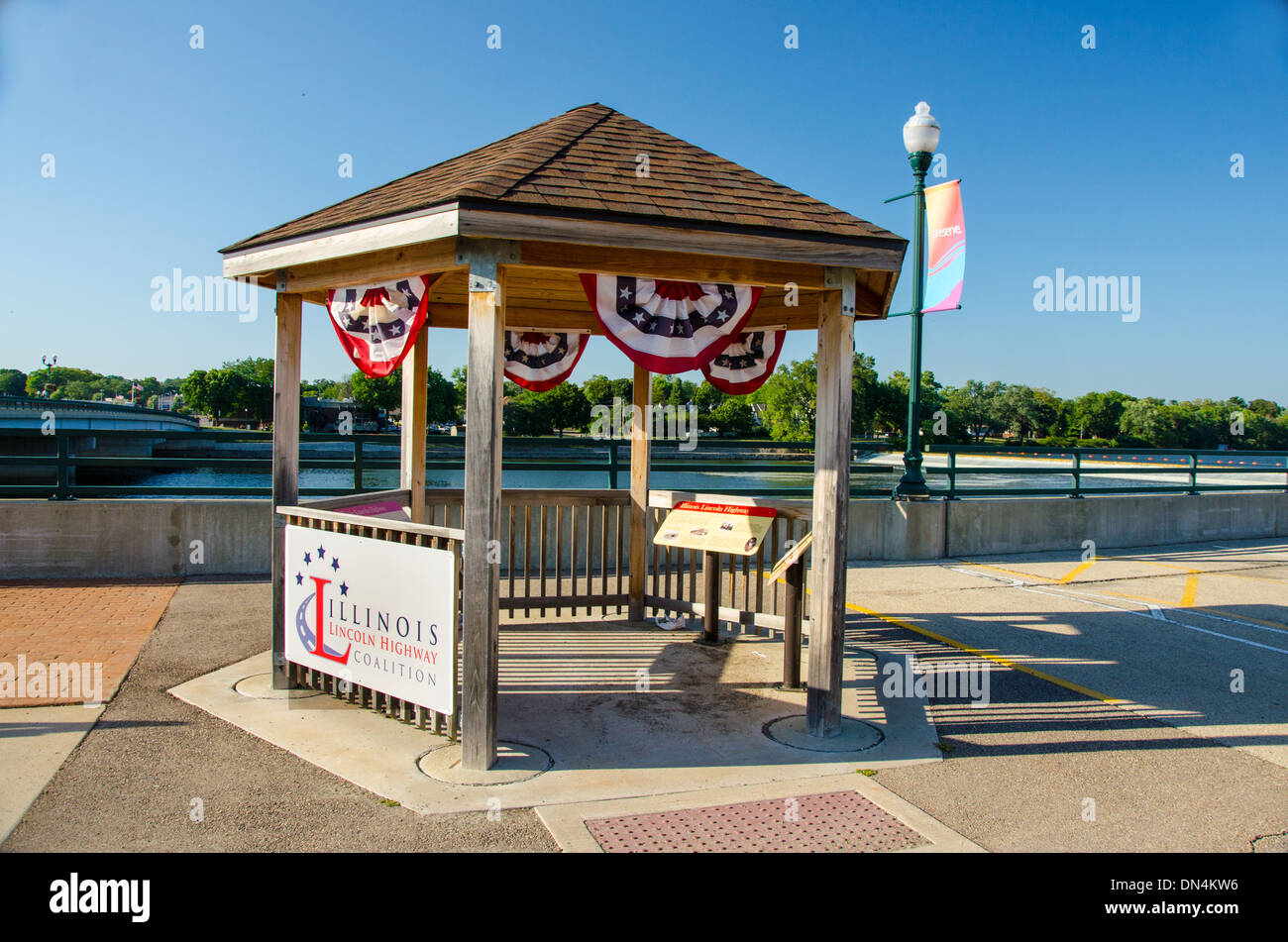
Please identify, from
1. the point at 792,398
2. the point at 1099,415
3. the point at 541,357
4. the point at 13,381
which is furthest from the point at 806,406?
the point at 13,381

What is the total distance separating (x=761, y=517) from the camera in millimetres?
6512

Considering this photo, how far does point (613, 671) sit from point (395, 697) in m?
1.86

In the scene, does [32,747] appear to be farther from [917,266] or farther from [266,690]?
[917,266]

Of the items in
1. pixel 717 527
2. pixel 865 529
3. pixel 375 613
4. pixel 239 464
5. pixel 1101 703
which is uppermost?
pixel 239 464

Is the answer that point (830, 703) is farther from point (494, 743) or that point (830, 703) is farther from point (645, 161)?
point (645, 161)

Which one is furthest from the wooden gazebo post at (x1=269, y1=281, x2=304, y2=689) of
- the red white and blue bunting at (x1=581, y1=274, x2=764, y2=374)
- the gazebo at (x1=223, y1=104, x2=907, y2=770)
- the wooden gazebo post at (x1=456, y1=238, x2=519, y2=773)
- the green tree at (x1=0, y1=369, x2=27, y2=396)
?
the green tree at (x1=0, y1=369, x2=27, y2=396)

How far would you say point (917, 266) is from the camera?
12.3m

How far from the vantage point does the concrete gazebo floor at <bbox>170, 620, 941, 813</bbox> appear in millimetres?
4496

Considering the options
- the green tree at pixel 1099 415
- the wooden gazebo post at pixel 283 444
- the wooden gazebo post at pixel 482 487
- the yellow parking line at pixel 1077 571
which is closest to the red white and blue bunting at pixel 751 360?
the wooden gazebo post at pixel 482 487

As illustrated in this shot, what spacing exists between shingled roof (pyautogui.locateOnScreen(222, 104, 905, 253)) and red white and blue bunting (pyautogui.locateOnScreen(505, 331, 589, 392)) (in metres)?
2.41

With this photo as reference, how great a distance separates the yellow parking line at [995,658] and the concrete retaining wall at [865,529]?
3.66 meters

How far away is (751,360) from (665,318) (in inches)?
95.1

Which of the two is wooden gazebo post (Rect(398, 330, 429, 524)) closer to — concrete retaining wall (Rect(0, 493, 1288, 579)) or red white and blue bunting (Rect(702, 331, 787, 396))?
red white and blue bunting (Rect(702, 331, 787, 396))
